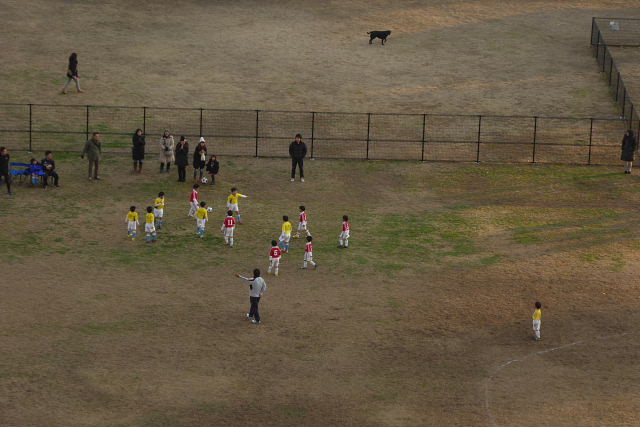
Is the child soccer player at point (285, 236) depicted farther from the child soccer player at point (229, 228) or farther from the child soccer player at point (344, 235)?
the child soccer player at point (344, 235)

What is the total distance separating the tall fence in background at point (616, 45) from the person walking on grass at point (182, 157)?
23.7m

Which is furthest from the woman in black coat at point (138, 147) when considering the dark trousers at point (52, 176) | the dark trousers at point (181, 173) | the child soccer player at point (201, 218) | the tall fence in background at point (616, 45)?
the tall fence in background at point (616, 45)

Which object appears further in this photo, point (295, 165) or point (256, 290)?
point (295, 165)

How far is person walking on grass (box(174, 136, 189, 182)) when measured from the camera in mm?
47750

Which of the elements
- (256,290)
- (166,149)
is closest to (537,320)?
(256,290)

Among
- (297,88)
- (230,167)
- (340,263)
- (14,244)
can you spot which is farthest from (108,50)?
(340,263)

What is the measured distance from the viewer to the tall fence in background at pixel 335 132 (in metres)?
54.1

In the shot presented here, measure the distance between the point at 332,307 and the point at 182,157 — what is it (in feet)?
48.9

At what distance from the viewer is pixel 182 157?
157 ft

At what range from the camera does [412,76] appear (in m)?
63.6

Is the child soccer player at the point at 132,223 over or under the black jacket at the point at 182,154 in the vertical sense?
under

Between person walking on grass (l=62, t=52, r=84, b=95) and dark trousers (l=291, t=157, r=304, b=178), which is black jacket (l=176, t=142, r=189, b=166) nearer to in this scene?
dark trousers (l=291, t=157, r=304, b=178)

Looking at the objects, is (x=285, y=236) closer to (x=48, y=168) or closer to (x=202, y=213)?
(x=202, y=213)

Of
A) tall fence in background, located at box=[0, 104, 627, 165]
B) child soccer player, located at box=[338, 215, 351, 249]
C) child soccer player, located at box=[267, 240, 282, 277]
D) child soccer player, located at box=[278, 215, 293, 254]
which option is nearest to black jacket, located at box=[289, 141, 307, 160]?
tall fence in background, located at box=[0, 104, 627, 165]
